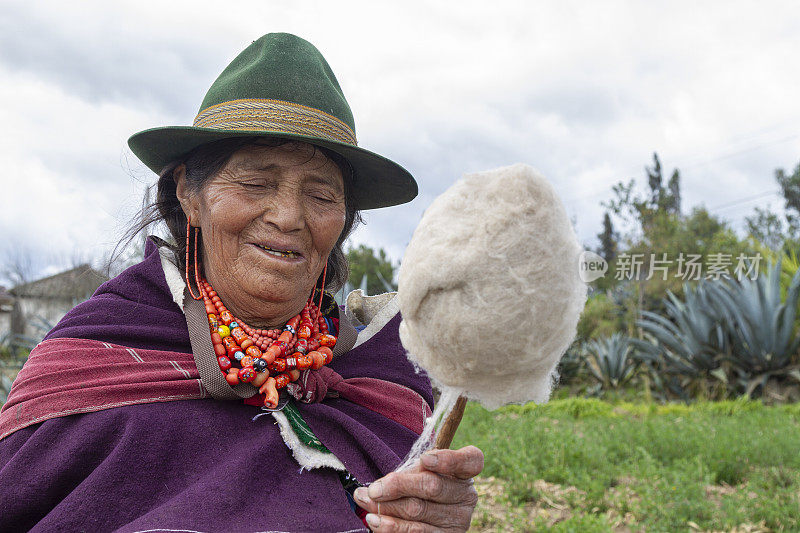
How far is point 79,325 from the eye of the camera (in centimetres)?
187

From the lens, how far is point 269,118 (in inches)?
71.0

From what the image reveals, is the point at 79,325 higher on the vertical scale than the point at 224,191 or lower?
lower

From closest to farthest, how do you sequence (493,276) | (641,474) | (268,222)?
(493,276)
(268,222)
(641,474)

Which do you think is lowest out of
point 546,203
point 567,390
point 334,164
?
point 567,390

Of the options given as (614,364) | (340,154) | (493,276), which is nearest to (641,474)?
(340,154)

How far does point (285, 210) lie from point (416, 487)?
0.89 m

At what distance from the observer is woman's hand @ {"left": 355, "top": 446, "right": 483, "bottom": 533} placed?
1386mm

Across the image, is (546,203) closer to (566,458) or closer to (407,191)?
(407,191)

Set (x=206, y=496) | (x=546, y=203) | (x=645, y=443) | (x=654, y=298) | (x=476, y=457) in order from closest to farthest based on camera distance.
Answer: (x=546, y=203), (x=476, y=457), (x=206, y=496), (x=645, y=443), (x=654, y=298)

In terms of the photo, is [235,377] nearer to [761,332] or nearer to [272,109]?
[272,109]

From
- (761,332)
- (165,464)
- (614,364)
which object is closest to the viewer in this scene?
(165,464)

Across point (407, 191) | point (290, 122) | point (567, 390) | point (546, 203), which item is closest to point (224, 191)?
point (290, 122)

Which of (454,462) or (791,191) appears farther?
(791,191)

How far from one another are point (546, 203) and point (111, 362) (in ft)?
4.68
